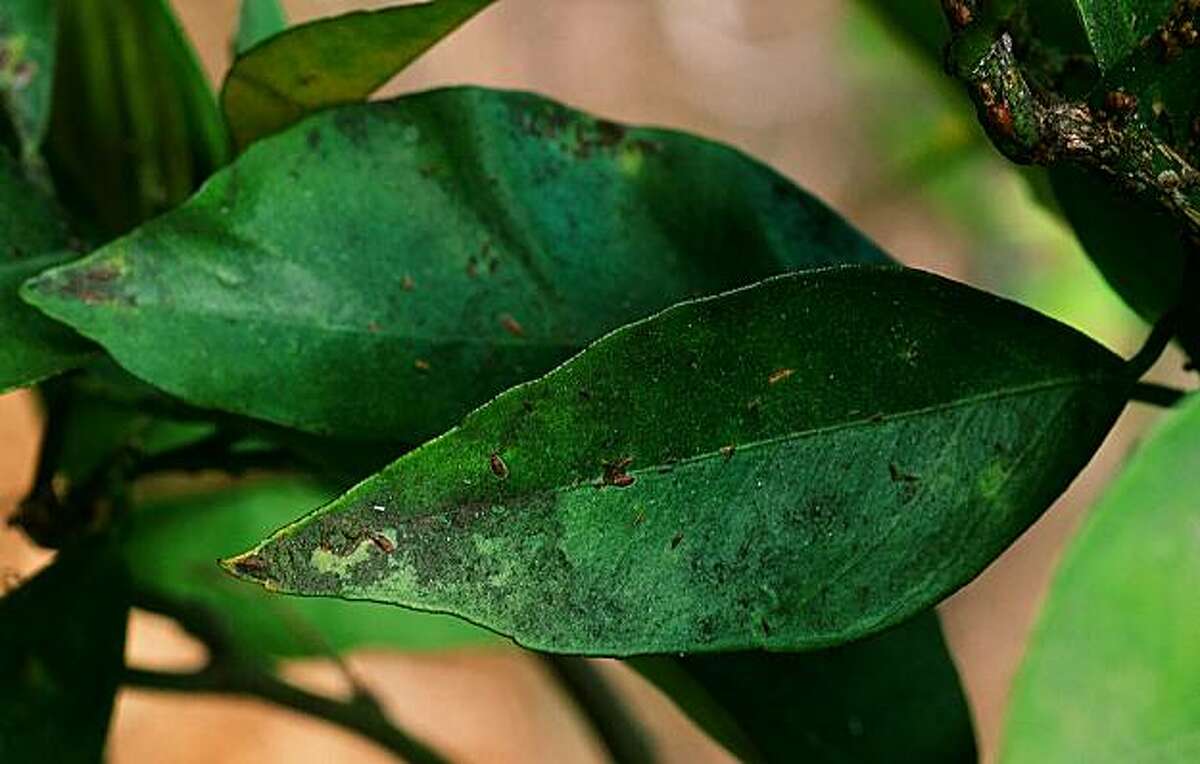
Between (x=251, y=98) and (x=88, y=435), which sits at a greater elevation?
(x=251, y=98)

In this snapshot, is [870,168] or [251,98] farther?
[870,168]

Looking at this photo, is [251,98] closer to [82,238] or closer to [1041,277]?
[82,238]

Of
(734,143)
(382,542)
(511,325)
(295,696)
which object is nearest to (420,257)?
(511,325)

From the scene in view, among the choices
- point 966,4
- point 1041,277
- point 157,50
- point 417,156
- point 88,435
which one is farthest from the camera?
point 1041,277

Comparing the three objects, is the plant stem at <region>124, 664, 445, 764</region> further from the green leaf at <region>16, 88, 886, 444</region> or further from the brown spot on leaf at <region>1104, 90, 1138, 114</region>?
the brown spot on leaf at <region>1104, 90, 1138, 114</region>

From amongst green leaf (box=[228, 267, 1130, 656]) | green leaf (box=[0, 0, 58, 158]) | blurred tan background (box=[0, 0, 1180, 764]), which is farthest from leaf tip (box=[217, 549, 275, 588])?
blurred tan background (box=[0, 0, 1180, 764])

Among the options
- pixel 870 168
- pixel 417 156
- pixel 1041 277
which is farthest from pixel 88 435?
pixel 870 168
